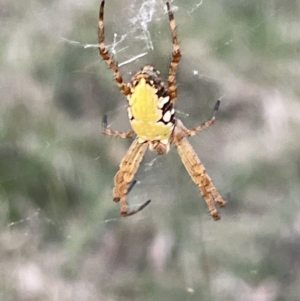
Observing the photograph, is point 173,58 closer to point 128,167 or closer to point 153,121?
point 153,121

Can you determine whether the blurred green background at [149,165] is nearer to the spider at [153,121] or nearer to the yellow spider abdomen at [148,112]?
the spider at [153,121]

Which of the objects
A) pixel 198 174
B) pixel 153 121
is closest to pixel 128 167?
pixel 198 174

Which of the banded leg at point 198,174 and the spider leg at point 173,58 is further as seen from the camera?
the banded leg at point 198,174

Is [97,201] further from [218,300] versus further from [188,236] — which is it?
[218,300]

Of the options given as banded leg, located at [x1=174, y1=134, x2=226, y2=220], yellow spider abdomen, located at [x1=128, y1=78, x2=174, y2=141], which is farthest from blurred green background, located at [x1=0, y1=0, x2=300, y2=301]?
yellow spider abdomen, located at [x1=128, y1=78, x2=174, y2=141]

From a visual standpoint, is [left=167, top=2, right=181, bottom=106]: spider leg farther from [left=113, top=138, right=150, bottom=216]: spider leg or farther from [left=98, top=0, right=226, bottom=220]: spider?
[left=113, top=138, right=150, bottom=216]: spider leg

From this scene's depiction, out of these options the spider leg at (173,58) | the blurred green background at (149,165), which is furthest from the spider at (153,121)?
the blurred green background at (149,165)

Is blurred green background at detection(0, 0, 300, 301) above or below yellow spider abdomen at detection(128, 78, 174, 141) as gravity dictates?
above
